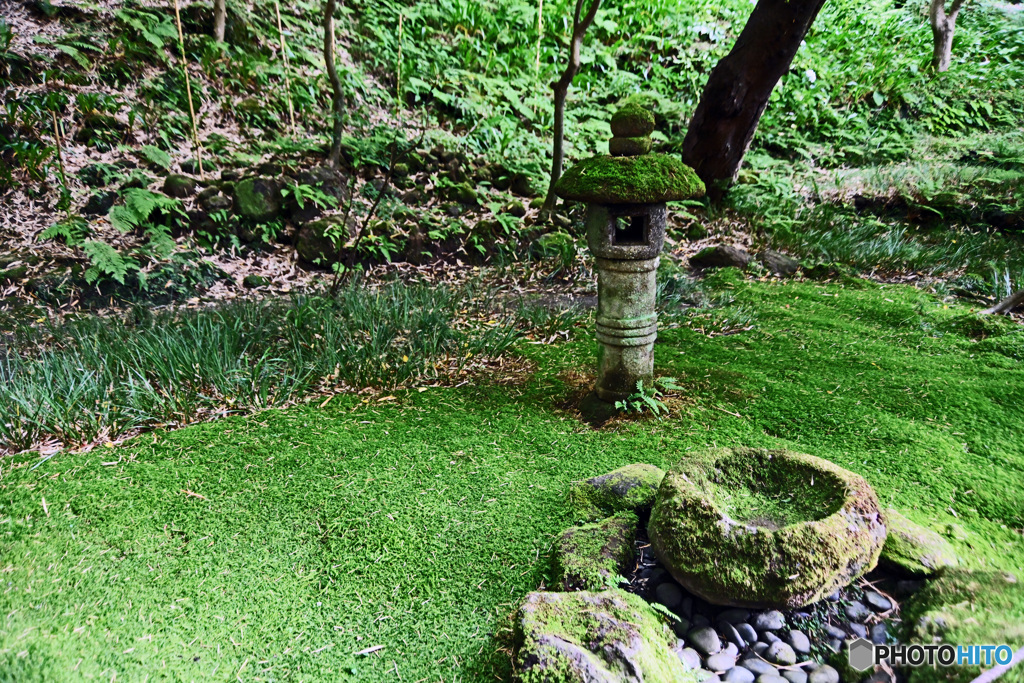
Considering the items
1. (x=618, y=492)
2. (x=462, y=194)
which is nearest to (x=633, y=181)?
(x=618, y=492)

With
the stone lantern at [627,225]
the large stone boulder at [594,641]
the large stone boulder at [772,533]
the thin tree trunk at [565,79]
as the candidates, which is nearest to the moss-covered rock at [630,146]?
the stone lantern at [627,225]

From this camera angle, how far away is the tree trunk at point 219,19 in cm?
729

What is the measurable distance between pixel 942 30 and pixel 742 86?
510 centimetres

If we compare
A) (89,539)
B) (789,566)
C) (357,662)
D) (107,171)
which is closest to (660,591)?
(789,566)

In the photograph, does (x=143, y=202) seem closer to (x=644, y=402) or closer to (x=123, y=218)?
(x=123, y=218)

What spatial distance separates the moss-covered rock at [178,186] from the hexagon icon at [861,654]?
6483 millimetres

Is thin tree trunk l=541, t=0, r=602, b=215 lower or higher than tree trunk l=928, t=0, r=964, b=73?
lower

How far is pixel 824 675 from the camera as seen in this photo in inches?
56.8

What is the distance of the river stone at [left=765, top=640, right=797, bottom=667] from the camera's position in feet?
4.88

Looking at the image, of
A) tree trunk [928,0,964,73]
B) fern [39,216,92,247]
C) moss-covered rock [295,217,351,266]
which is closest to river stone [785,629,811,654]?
moss-covered rock [295,217,351,266]

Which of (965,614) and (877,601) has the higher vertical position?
(965,614)

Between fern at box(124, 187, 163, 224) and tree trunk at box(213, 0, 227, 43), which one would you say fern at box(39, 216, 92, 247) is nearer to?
fern at box(124, 187, 163, 224)

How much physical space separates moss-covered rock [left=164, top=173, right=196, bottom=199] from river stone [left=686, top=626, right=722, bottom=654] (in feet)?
20.2

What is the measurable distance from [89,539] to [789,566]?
241 centimetres
